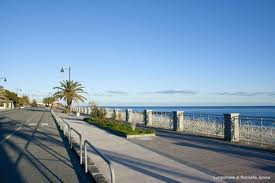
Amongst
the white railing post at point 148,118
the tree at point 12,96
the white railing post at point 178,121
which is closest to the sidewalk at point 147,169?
the white railing post at point 178,121

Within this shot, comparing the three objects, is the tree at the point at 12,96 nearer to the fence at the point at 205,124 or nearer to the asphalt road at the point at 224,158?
the fence at the point at 205,124

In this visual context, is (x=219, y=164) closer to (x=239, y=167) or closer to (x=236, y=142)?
(x=239, y=167)

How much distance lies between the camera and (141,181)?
8367 millimetres

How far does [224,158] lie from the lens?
37.9ft

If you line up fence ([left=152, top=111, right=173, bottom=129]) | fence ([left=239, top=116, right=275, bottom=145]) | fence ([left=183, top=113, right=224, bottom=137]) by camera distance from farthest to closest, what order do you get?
fence ([left=152, top=111, right=173, bottom=129]) < fence ([left=183, top=113, right=224, bottom=137]) < fence ([left=239, top=116, right=275, bottom=145])

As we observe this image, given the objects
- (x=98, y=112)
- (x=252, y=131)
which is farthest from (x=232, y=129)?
(x=98, y=112)

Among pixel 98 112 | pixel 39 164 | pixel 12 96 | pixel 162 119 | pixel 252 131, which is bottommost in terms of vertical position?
pixel 39 164

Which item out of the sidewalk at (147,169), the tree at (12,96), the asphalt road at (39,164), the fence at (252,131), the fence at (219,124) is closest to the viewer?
the sidewalk at (147,169)

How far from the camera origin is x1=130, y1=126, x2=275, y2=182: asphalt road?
934cm

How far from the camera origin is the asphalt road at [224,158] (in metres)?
9.34

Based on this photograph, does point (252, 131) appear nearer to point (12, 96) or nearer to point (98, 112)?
point (98, 112)

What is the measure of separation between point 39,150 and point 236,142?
9046 millimetres

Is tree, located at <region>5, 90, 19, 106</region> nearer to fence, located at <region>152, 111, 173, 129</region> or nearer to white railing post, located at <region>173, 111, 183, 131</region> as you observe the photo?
fence, located at <region>152, 111, 173, 129</region>

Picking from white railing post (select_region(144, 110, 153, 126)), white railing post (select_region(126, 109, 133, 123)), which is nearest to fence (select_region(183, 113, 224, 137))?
white railing post (select_region(144, 110, 153, 126))
